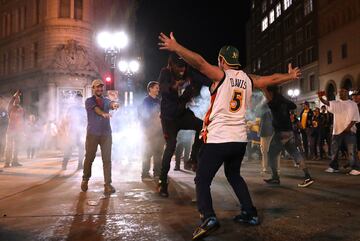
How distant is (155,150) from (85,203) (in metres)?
2.38

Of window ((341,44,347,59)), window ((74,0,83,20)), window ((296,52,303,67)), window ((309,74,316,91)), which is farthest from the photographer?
window ((296,52,303,67))

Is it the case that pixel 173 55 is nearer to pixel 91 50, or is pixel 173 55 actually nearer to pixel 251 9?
pixel 91 50

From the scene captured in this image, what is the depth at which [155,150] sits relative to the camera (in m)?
7.39

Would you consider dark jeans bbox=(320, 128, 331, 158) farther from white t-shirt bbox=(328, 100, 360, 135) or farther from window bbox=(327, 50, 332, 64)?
window bbox=(327, 50, 332, 64)

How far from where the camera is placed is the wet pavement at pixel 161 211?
12.2ft

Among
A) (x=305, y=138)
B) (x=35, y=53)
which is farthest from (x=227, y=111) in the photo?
(x=35, y=53)

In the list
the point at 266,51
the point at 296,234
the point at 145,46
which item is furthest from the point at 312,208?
the point at 145,46

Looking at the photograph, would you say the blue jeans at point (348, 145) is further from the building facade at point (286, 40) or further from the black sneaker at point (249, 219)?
the building facade at point (286, 40)

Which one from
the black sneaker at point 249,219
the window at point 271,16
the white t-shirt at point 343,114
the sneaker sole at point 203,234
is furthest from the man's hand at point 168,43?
the window at point 271,16

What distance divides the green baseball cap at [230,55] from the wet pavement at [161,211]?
1.72 metres

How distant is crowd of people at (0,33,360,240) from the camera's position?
391 centimetres

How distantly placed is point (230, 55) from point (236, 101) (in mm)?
524

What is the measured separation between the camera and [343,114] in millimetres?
8602

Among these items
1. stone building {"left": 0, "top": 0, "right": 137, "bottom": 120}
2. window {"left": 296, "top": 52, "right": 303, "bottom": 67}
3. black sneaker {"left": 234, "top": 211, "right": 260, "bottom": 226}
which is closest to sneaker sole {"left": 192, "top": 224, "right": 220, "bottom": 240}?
black sneaker {"left": 234, "top": 211, "right": 260, "bottom": 226}
